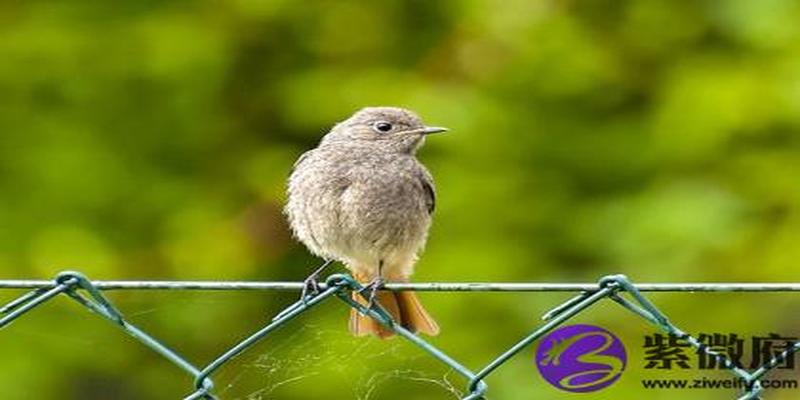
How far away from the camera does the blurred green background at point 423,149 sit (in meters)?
6.08

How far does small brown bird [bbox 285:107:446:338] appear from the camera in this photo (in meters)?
4.71

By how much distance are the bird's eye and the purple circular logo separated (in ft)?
6.53

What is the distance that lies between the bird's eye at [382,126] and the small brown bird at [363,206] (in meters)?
0.11

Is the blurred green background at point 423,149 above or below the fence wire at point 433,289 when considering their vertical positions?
above

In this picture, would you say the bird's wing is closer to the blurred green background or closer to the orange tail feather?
the orange tail feather

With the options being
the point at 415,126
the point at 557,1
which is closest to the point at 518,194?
the point at 557,1

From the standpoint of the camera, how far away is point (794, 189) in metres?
6.28

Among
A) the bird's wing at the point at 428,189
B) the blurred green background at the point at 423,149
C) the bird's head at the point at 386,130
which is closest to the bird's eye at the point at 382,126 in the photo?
the bird's head at the point at 386,130

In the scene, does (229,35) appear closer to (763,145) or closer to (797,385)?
(763,145)

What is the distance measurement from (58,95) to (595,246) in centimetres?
207

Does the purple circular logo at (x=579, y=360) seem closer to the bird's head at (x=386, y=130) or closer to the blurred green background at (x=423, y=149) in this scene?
the bird's head at (x=386, y=130)

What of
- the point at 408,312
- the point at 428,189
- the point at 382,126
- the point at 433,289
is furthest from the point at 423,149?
the point at 433,289

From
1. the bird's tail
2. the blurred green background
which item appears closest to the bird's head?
the blurred green background

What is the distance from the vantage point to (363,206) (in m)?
4.73
